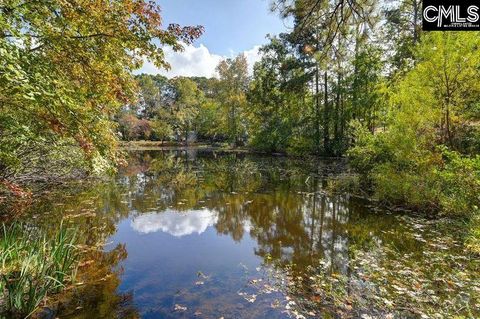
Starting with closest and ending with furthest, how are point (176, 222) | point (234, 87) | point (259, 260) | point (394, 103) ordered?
point (259, 260), point (176, 222), point (394, 103), point (234, 87)

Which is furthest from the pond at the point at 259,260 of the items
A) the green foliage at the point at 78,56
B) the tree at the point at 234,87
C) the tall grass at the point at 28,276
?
the tree at the point at 234,87

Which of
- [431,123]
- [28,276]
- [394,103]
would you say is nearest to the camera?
[28,276]

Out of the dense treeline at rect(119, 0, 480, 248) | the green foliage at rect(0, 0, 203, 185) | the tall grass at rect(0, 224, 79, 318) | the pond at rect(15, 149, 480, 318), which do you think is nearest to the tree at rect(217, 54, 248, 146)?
A: the dense treeline at rect(119, 0, 480, 248)

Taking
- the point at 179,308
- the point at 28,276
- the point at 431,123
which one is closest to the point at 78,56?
the point at 28,276

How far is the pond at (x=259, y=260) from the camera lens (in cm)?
447

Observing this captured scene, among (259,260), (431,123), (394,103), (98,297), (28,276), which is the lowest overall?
(259,260)

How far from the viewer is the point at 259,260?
6523 millimetres

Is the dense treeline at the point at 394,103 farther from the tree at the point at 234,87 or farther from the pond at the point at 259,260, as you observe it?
the tree at the point at 234,87

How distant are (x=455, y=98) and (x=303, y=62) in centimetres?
1874

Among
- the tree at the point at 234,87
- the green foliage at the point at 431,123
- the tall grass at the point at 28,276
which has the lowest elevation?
the tall grass at the point at 28,276

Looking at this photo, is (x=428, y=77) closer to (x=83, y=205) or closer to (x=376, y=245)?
Answer: (x=376, y=245)

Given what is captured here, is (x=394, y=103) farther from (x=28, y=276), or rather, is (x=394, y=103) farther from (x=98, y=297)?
(x=28, y=276)

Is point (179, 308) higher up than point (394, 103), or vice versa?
point (394, 103)

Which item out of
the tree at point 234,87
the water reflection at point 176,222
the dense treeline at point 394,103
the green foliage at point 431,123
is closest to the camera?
the dense treeline at point 394,103
